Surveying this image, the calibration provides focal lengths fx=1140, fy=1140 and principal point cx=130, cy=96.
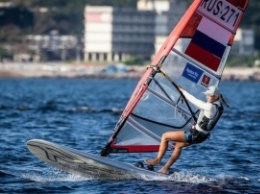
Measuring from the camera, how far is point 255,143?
29.0 meters

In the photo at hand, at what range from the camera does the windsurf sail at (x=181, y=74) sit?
67.2ft

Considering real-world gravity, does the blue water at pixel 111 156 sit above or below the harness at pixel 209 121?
below

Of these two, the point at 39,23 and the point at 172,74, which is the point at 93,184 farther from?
the point at 39,23

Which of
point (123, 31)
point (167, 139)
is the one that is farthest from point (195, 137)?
point (123, 31)

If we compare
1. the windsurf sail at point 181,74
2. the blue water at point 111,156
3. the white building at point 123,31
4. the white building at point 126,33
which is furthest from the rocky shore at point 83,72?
the windsurf sail at point 181,74

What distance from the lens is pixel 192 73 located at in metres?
20.6

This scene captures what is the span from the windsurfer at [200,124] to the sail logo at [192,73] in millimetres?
630

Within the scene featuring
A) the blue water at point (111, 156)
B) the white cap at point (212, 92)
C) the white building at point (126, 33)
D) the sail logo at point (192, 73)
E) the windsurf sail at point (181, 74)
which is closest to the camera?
the blue water at point (111, 156)

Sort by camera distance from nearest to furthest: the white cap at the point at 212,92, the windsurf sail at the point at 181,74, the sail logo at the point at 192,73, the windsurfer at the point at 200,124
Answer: the windsurfer at the point at 200,124
the white cap at the point at 212,92
the windsurf sail at the point at 181,74
the sail logo at the point at 192,73

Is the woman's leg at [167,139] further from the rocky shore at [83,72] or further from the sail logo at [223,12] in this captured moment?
the rocky shore at [83,72]

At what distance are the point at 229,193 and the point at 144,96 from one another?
2.55 meters

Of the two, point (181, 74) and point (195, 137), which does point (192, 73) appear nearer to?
point (181, 74)

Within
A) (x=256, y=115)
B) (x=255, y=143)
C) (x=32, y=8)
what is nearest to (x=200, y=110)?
(x=255, y=143)

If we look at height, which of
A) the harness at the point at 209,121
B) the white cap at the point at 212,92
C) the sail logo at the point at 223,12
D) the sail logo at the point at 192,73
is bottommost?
the harness at the point at 209,121
